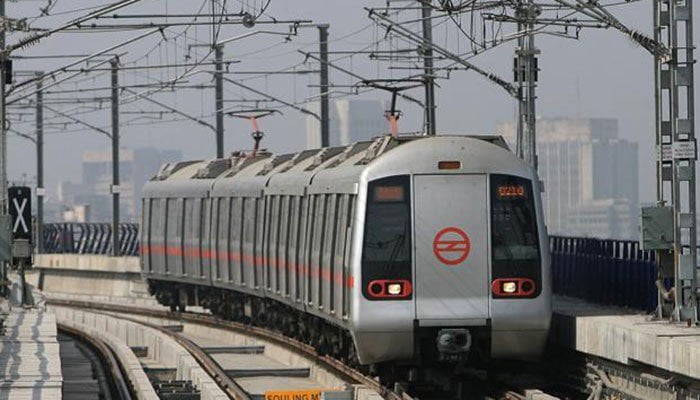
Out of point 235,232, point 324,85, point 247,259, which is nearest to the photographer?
point 247,259

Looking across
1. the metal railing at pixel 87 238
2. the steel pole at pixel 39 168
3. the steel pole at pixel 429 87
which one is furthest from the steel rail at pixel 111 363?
the steel pole at pixel 39 168

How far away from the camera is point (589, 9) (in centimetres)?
2438

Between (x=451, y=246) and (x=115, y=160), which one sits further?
(x=115, y=160)

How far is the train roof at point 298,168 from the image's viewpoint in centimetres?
2428

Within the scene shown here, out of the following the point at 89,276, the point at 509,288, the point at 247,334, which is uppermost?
the point at 509,288

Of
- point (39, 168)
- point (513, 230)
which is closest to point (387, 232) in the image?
point (513, 230)

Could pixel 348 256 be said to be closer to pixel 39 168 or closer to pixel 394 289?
pixel 394 289

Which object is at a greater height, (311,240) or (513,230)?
(513,230)

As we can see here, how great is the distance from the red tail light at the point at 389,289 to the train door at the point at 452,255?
127 millimetres

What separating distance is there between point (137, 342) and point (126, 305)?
16183 mm

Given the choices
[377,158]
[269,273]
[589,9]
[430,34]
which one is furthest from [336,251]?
[430,34]

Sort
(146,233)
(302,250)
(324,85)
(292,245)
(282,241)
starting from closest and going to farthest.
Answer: (302,250) → (292,245) → (282,241) → (324,85) → (146,233)

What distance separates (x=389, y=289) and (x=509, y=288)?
1385mm

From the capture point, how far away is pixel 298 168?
3216 centimetres
